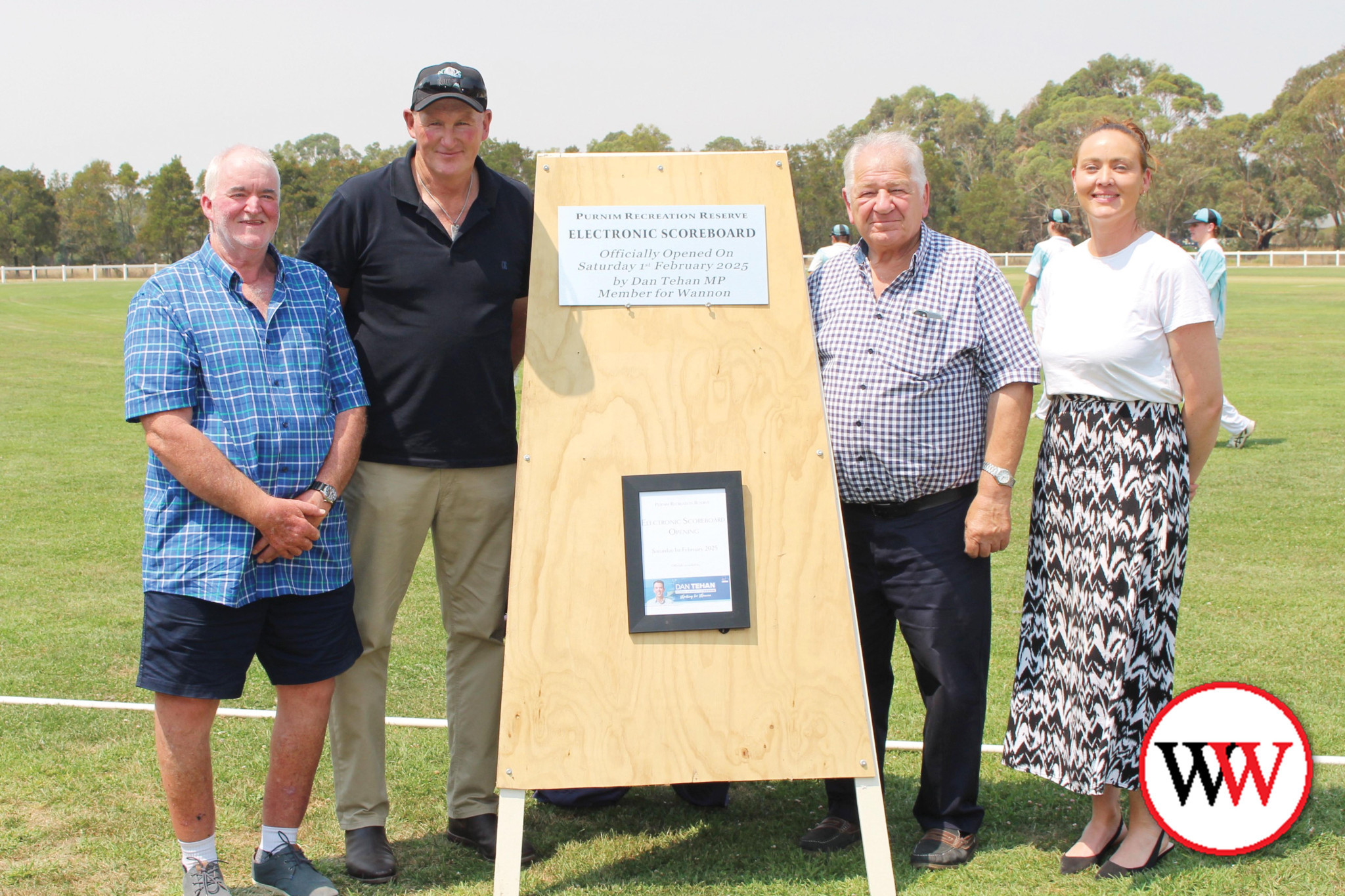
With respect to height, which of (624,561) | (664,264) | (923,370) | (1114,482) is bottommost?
(624,561)

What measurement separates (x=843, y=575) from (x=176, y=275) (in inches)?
77.7

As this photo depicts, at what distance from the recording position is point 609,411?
3211mm

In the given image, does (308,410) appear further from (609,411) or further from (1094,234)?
(1094,234)

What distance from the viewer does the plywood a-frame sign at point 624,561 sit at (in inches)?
125

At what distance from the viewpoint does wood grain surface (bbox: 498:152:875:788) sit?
3172 millimetres

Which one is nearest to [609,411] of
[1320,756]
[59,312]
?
[1320,756]

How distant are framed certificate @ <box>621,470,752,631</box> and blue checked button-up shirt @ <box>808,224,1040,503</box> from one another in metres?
0.44

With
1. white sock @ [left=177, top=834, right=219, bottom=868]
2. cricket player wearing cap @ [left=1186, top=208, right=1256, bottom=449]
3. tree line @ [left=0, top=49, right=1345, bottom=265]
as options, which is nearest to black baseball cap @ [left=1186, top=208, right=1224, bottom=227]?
cricket player wearing cap @ [left=1186, top=208, right=1256, bottom=449]

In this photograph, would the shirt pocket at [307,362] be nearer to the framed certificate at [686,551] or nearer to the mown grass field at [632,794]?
the framed certificate at [686,551]

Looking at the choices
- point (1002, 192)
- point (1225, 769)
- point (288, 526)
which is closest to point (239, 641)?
point (288, 526)

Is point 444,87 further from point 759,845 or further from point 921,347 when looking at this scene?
point 759,845

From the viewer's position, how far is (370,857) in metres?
3.42

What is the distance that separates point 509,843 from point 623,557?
0.82m

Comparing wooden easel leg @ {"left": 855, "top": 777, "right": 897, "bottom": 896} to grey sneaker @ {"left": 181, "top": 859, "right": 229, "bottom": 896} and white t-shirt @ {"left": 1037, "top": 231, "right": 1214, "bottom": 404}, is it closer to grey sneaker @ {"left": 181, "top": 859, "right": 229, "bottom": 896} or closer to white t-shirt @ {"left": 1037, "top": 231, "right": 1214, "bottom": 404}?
white t-shirt @ {"left": 1037, "top": 231, "right": 1214, "bottom": 404}
